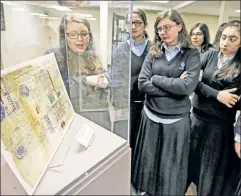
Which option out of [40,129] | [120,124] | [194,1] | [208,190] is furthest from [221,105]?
[194,1]

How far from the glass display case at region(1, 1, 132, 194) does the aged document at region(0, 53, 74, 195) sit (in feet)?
0.08

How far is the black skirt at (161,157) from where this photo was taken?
1284 millimetres

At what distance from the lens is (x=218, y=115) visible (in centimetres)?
126

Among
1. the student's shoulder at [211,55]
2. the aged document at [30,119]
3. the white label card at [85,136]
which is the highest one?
the student's shoulder at [211,55]

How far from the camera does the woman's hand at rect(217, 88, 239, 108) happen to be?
1192 mm

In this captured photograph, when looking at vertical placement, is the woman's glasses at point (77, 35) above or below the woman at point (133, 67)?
above

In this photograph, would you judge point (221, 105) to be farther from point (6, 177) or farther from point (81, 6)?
point (6, 177)

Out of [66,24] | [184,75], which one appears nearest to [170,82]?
[184,75]

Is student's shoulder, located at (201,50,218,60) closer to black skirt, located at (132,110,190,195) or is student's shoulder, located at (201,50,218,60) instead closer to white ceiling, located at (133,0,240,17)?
black skirt, located at (132,110,190,195)

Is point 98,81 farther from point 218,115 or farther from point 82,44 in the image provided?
point 218,115

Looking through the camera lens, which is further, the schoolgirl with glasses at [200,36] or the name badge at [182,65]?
the schoolgirl with glasses at [200,36]

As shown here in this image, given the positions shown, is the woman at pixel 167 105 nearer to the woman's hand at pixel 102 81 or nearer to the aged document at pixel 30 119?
the woman's hand at pixel 102 81

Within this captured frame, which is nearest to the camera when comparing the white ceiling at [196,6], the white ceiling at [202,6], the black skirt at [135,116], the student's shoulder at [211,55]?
the student's shoulder at [211,55]

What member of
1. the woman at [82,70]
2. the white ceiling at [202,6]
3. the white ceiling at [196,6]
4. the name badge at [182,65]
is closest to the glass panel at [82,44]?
the woman at [82,70]
